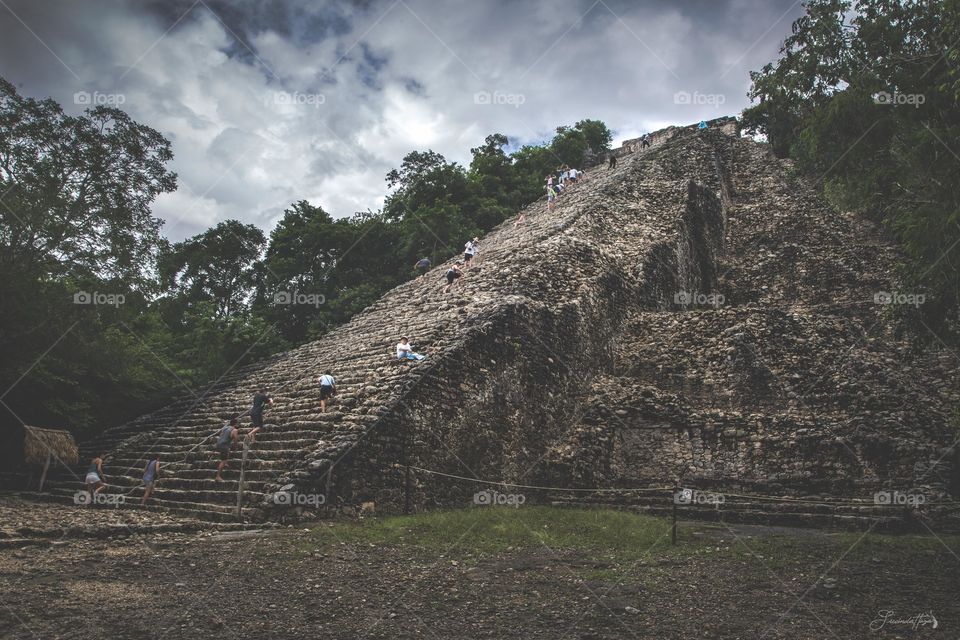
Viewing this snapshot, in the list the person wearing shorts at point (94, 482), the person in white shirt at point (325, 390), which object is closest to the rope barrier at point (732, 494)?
the person in white shirt at point (325, 390)

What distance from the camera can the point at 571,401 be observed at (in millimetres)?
12164

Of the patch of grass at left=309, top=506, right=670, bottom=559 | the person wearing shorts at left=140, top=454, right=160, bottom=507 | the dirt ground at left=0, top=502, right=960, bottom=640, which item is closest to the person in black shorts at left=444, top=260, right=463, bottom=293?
the patch of grass at left=309, top=506, right=670, bottom=559

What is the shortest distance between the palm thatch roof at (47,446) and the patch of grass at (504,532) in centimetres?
649

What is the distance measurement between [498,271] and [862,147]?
26.7 feet

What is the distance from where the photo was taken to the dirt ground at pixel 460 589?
4.17 m

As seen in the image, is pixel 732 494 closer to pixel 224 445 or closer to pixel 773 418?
pixel 773 418

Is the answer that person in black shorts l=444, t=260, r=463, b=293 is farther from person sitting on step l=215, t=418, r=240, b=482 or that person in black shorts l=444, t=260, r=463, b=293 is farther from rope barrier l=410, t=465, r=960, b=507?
A: person sitting on step l=215, t=418, r=240, b=482

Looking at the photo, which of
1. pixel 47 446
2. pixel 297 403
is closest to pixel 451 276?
pixel 297 403

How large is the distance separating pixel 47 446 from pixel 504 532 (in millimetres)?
8660

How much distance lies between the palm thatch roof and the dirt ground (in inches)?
206

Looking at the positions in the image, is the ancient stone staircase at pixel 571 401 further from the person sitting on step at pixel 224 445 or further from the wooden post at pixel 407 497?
the person sitting on step at pixel 224 445

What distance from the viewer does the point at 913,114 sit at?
728cm

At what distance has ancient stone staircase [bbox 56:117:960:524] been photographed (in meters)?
9.00

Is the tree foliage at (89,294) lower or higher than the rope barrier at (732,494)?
higher
